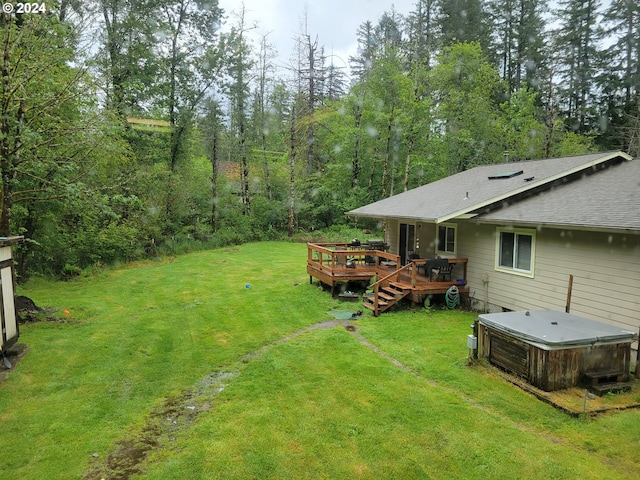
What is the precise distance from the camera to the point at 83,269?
15367 millimetres

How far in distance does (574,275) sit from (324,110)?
24979 millimetres

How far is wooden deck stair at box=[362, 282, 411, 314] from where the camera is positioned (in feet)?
33.8

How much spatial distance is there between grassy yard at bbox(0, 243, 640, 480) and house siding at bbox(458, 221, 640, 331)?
1126mm

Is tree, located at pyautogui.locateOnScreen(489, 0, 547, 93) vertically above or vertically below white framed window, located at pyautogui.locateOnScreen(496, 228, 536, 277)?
above

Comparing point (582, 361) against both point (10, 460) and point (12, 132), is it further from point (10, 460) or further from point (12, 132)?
point (12, 132)

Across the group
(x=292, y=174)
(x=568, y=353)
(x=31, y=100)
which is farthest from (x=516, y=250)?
(x=292, y=174)

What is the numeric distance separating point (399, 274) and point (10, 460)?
30.8 feet

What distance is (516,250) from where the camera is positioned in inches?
371

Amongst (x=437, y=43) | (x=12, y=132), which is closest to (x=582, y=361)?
(x=12, y=132)

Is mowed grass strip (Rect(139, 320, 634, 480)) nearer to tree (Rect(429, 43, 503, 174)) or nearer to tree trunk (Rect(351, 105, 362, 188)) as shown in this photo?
tree (Rect(429, 43, 503, 174))

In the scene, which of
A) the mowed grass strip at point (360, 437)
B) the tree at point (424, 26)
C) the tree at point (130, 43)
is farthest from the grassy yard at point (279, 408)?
the tree at point (424, 26)

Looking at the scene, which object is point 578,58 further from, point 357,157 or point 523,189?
point 523,189
